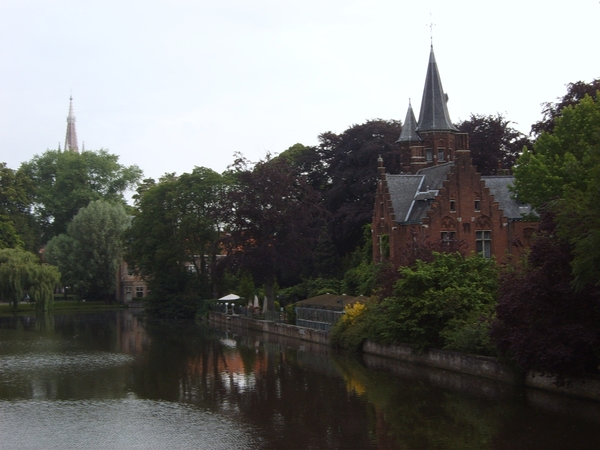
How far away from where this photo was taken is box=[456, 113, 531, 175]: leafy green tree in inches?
2231

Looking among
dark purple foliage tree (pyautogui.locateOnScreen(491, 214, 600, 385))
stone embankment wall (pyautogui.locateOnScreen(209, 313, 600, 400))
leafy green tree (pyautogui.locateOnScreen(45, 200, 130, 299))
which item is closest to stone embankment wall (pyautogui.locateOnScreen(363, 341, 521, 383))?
stone embankment wall (pyautogui.locateOnScreen(209, 313, 600, 400))

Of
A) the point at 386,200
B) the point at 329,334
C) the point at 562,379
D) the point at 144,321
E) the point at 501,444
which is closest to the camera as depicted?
the point at 501,444

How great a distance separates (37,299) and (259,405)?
51575 millimetres

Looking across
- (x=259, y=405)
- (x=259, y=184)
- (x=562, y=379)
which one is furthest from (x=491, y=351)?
(x=259, y=184)

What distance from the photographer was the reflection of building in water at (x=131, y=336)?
4177cm

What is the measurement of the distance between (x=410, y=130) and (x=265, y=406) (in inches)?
1332

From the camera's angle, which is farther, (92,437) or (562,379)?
(562,379)

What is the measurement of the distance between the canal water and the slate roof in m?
11.1

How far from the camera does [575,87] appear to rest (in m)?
42.6

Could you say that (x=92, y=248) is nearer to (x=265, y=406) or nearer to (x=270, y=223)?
(x=270, y=223)

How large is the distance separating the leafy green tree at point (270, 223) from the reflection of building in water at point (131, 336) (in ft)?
26.1

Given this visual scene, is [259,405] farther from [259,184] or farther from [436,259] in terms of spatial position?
[259,184]

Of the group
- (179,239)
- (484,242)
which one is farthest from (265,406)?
(179,239)

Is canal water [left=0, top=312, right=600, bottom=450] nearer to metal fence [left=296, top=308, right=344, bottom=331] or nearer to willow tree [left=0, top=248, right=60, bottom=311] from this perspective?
metal fence [left=296, top=308, right=344, bottom=331]
